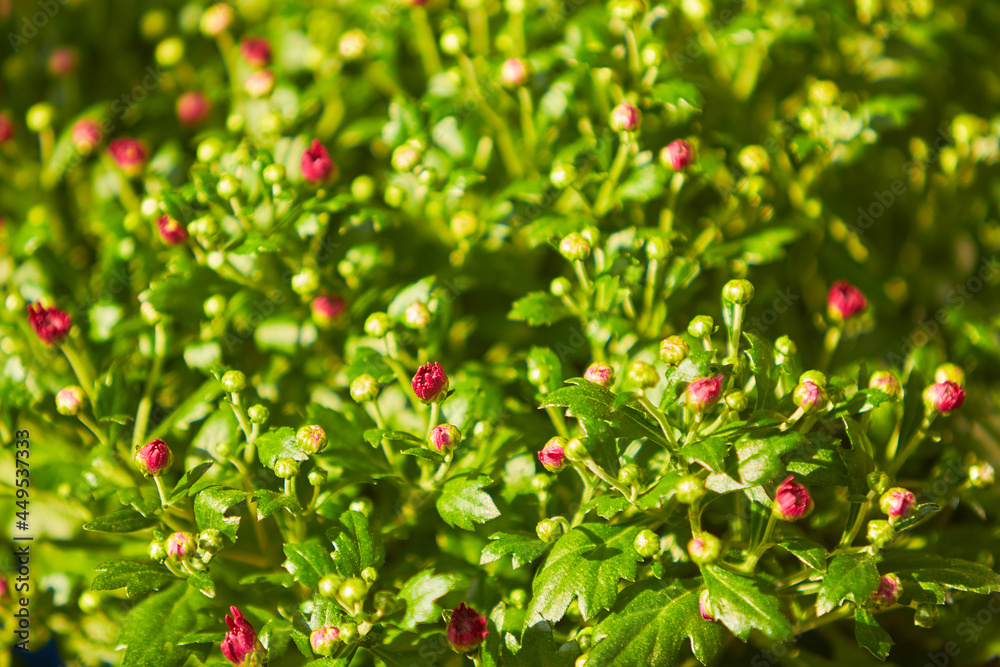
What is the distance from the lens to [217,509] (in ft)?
3.73

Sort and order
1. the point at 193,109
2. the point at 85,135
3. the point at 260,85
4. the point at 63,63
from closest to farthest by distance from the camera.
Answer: the point at 260,85 → the point at 85,135 → the point at 193,109 → the point at 63,63

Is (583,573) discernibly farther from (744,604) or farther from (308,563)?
(308,563)

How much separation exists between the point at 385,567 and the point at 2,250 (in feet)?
3.86

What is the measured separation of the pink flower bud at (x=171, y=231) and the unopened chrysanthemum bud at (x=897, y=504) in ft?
4.05

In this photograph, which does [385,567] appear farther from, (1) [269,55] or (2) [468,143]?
(1) [269,55]

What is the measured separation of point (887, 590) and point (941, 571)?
117 mm

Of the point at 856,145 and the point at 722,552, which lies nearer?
the point at 722,552

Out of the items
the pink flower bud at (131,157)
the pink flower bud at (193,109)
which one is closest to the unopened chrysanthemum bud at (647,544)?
the pink flower bud at (131,157)

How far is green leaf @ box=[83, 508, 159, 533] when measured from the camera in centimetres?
117

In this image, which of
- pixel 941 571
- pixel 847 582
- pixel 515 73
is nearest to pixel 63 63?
pixel 515 73

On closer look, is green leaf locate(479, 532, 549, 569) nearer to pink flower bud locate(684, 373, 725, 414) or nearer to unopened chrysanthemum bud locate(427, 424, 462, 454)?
unopened chrysanthemum bud locate(427, 424, 462, 454)

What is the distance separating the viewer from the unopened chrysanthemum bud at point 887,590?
44.1 inches

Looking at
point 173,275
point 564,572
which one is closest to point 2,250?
point 173,275

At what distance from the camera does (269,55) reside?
6.20ft
